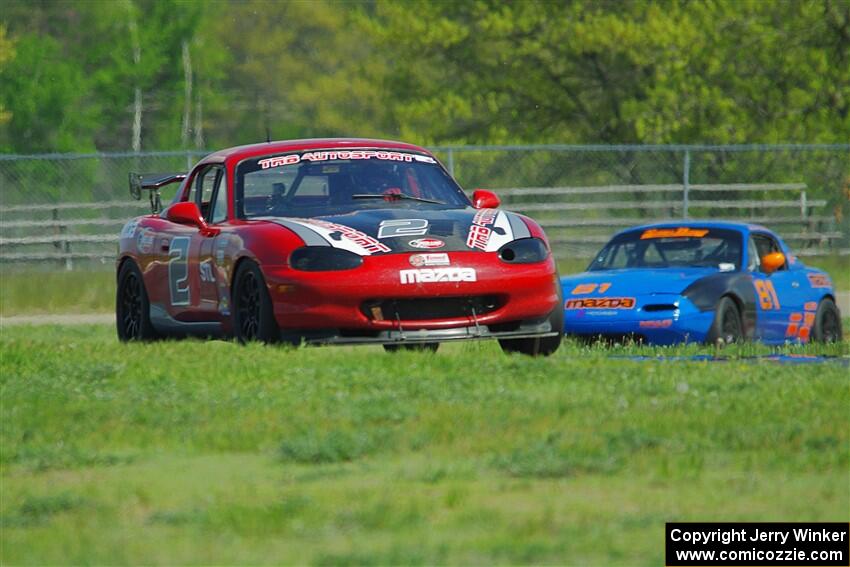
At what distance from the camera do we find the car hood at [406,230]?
10.7 meters

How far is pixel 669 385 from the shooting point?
8.70 metres

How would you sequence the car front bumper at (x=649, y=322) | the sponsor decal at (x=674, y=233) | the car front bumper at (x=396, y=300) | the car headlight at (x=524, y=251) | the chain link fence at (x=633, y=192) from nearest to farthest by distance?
1. the car front bumper at (x=396, y=300)
2. the car headlight at (x=524, y=251)
3. the car front bumper at (x=649, y=322)
4. the sponsor decal at (x=674, y=233)
5. the chain link fence at (x=633, y=192)

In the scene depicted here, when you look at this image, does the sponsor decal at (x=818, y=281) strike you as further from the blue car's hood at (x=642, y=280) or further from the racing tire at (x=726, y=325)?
the racing tire at (x=726, y=325)

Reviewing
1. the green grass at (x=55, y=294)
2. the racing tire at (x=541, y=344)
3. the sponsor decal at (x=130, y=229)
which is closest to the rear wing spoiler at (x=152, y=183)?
the sponsor decal at (x=130, y=229)

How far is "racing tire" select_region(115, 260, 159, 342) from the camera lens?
1302 cm

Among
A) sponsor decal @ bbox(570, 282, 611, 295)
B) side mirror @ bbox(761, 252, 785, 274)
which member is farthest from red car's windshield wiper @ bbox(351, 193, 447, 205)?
side mirror @ bbox(761, 252, 785, 274)

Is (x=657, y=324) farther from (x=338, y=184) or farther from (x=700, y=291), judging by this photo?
(x=338, y=184)

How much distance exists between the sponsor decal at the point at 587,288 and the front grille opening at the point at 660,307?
482 millimetres

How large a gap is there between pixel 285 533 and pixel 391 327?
5.33 metres

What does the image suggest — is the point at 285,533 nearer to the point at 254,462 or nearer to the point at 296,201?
the point at 254,462

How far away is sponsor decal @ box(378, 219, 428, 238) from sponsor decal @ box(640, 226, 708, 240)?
4770mm

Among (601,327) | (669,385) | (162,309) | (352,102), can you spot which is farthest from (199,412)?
(352,102)

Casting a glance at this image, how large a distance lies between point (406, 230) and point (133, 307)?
11.0 feet

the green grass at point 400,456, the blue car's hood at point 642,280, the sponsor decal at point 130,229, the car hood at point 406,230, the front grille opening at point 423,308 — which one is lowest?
the green grass at point 400,456
